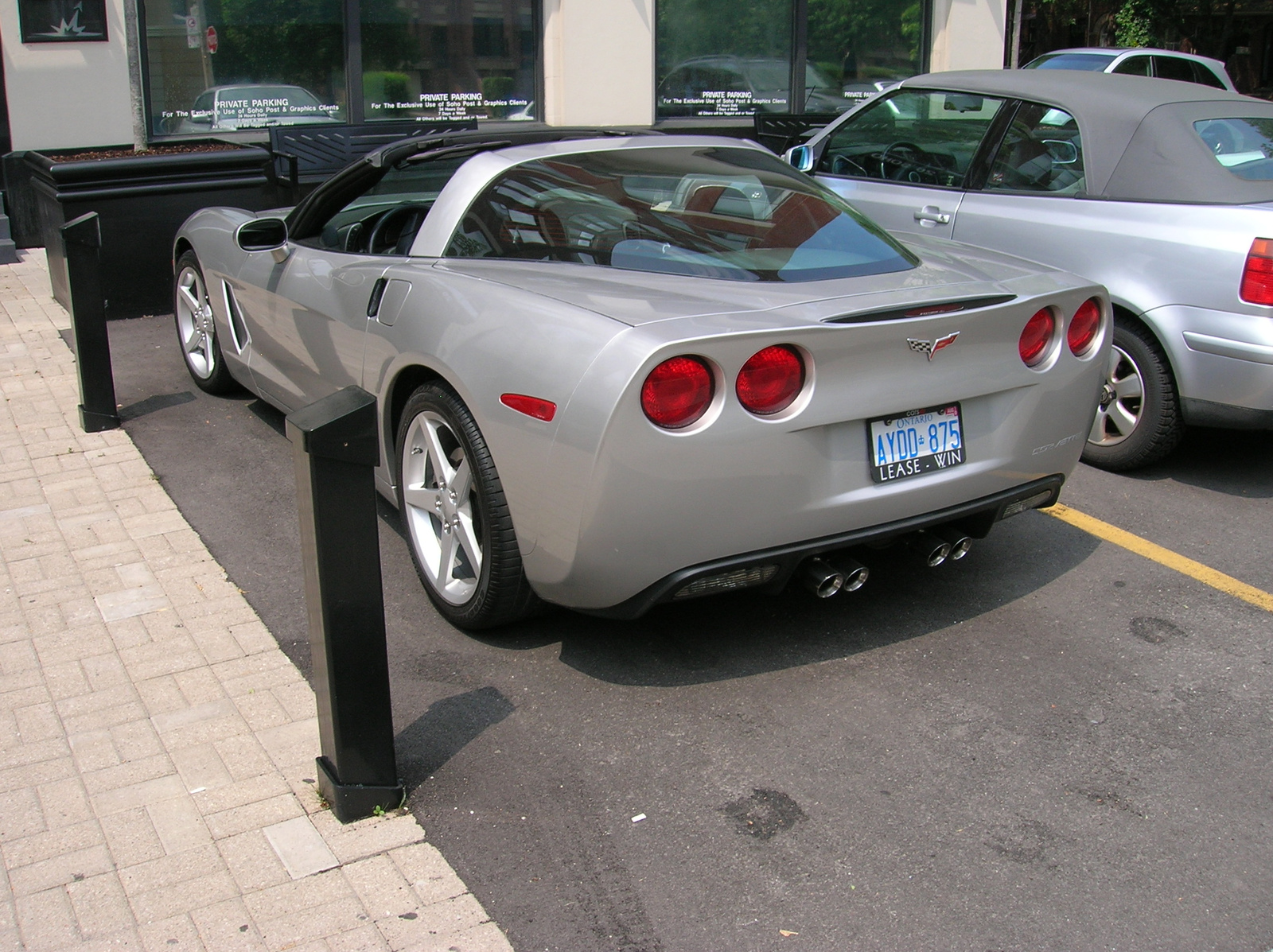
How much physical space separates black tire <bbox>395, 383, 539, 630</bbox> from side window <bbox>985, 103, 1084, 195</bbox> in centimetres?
343

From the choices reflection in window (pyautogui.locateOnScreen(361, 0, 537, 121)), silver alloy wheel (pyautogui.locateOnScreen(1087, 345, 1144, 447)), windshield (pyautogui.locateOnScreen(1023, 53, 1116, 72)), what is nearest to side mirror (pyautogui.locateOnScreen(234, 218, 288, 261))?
silver alloy wheel (pyautogui.locateOnScreen(1087, 345, 1144, 447))

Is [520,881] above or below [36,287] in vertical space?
below

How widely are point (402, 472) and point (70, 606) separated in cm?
123

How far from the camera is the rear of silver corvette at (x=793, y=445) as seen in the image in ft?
10.5

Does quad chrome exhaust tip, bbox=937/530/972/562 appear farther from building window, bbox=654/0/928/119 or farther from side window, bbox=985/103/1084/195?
building window, bbox=654/0/928/119

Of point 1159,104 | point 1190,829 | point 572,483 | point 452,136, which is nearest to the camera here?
point 1190,829

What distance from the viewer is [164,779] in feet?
10.6

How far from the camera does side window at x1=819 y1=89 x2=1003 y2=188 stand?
634cm

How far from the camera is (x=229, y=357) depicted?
232 inches

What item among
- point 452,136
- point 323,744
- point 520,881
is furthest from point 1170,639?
point 452,136

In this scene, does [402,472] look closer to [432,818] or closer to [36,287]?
[432,818]

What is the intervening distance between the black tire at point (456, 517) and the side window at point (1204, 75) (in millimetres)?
15808

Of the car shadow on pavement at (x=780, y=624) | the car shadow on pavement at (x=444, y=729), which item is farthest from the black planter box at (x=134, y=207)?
the car shadow on pavement at (x=444, y=729)

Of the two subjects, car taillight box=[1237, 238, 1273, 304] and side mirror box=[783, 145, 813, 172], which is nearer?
car taillight box=[1237, 238, 1273, 304]
